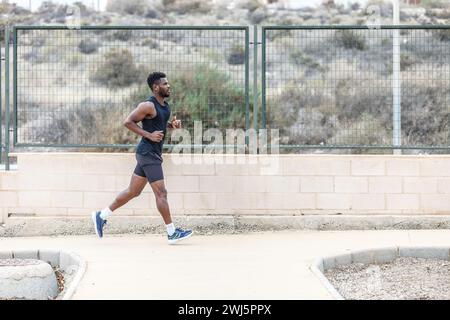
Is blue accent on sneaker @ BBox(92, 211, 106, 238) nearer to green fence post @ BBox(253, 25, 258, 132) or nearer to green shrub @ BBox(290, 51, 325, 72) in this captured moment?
green fence post @ BBox(253, 25, 258, 132)

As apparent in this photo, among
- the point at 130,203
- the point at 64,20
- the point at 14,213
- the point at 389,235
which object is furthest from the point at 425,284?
the point at 64,20

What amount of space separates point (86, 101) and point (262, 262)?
477cm

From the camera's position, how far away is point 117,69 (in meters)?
16.6

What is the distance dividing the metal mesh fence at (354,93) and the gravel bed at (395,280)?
3.32m

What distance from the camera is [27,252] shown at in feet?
35.0

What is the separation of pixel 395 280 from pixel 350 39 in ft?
19.7

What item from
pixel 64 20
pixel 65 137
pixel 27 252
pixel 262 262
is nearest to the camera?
pixel 262 262

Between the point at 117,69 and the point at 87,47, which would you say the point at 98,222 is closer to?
the point at 87,47

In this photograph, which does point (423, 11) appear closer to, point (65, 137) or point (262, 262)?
point (65, 137)

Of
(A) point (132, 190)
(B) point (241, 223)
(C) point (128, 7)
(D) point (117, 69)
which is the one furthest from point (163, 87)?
(C) point (128, 7)

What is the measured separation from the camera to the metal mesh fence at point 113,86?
43.0 feet

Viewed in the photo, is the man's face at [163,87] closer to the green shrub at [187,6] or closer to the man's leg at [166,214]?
the man's leg at [166,214]

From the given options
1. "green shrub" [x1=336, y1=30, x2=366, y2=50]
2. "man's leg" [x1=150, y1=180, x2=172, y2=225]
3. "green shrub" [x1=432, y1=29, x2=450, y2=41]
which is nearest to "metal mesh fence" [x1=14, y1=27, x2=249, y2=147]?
"green shrub" [x1=336, y1=30, x2=366, y2=50]

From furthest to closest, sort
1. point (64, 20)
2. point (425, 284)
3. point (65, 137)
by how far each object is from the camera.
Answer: point (64, 20)
point (65, 137)
point (425, 284)
